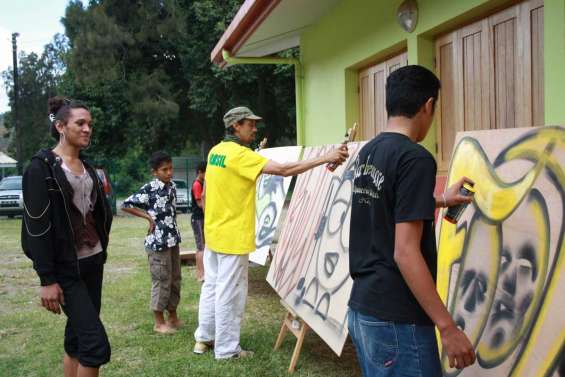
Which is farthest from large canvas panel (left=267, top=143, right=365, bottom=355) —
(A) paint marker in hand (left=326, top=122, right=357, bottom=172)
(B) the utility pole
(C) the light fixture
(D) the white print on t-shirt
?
(B) the utility pole

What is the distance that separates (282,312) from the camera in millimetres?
6324

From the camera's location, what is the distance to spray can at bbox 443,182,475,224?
2.52 metres

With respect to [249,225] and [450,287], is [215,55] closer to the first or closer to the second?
[249,225]

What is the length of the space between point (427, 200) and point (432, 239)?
0.23 meters

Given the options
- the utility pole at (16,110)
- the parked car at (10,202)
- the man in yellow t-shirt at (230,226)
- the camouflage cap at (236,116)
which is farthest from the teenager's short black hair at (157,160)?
the utility pole at (16,110)

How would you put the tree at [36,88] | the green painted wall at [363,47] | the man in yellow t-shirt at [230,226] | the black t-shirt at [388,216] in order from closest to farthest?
1. the black t-shirt at [388,216]
2. the green painted wall at [363,47]
3. the man in yellow t-shirt at [230,226]
4. the tree at [36,88]

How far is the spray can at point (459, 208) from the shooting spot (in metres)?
2.52

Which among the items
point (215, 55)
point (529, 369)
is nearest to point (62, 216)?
point (529, 369)

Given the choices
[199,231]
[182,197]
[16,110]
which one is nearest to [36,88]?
[16,110]

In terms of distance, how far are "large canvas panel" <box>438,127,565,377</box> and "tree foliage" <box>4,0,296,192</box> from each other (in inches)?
847

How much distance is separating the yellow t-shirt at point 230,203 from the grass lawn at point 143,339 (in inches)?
37.6

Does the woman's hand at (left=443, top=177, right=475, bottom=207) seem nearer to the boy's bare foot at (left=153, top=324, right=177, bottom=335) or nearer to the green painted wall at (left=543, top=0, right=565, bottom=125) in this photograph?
the green painted wall at (left=543, top=0, right=565, bottom=125)

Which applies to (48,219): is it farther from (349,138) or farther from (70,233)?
(349,138)

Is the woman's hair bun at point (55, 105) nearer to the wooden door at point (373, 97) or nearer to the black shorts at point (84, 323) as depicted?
the black shorts at point (84, 323)
